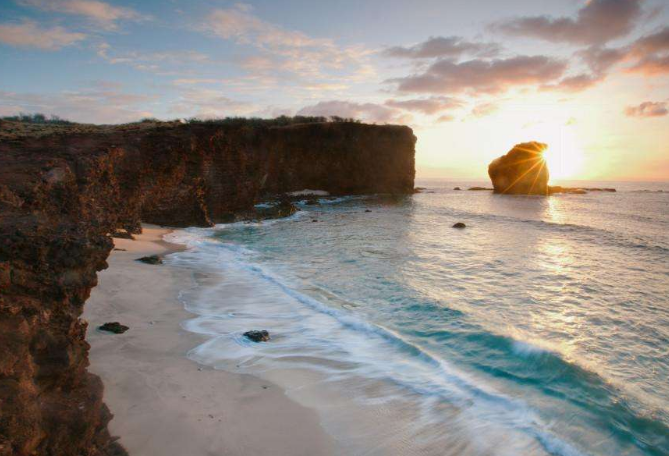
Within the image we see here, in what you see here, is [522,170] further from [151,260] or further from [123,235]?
[151,260]

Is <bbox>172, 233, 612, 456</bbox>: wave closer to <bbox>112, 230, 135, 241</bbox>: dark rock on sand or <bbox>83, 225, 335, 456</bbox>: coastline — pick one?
<bbox>83, 225, 335, 456</bbox>: coastline

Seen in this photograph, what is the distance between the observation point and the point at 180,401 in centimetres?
453

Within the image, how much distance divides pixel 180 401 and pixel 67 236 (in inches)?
85.3

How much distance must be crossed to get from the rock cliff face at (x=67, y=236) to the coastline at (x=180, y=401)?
0.45 meters

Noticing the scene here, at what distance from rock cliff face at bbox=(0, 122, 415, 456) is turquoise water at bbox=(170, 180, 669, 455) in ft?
7.66

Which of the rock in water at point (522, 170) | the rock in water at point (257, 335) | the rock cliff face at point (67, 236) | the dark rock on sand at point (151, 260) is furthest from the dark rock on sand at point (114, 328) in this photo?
the rock in water at point (522, 170)

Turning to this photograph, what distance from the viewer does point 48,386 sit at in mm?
3371

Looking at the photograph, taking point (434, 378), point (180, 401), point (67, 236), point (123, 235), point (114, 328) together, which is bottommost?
point (434, 378)

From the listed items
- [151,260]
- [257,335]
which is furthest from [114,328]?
[151,260]

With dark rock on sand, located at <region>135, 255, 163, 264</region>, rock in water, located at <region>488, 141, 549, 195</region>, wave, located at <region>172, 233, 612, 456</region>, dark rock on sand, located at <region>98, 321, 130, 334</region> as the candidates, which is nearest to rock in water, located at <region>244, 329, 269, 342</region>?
wave, located at <region>172, 233, 612, 456</region>

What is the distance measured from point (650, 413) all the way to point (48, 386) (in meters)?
6.60

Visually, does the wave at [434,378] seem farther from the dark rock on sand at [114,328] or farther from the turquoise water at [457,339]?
the dark rock on sand at [114,328]

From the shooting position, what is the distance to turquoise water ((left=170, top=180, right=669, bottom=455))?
15.1 feet

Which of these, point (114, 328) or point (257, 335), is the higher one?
point (114, 328)
